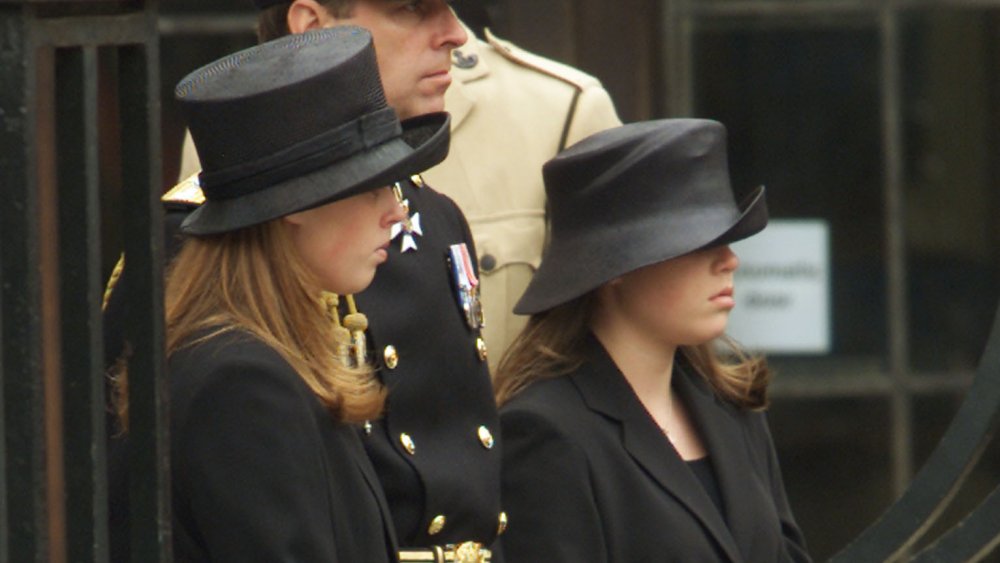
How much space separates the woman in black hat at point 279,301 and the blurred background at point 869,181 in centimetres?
318

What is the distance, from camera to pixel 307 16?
337 centimetres

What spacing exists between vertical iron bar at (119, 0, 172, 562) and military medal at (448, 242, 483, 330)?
42.2 inches

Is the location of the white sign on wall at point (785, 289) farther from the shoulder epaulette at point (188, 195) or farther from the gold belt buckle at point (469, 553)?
the shoulder epaulette at point (188, 195)

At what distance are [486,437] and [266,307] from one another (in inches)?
24.0

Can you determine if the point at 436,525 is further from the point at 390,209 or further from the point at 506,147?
the point at 506,147

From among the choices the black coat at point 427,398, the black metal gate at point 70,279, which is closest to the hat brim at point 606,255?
the black coat at point 427,398

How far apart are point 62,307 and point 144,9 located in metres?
0.30

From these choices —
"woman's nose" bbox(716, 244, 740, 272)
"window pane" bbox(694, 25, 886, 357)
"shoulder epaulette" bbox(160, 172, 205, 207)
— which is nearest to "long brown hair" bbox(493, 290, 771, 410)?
"woman's nose" bbox(716, 244, 740, 272)

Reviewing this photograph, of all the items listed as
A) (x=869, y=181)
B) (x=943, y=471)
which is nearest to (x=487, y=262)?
(x=943, y=471)

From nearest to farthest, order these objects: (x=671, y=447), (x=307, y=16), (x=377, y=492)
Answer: (x=377, y=492)
(x=307, y=16)
(x=671, y=447)

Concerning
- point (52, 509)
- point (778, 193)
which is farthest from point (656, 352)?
point (778, 193)

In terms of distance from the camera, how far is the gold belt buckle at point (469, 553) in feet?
10.1

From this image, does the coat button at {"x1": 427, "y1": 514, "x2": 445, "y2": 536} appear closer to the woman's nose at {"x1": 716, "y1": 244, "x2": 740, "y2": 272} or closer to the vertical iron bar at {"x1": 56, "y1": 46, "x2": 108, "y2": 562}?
the woman's nose at {"x1": 716, "y1": 244, "x2": 740, "y2": 272}

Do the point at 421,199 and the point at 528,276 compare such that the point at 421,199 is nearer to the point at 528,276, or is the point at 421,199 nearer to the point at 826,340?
the point at 528,276
